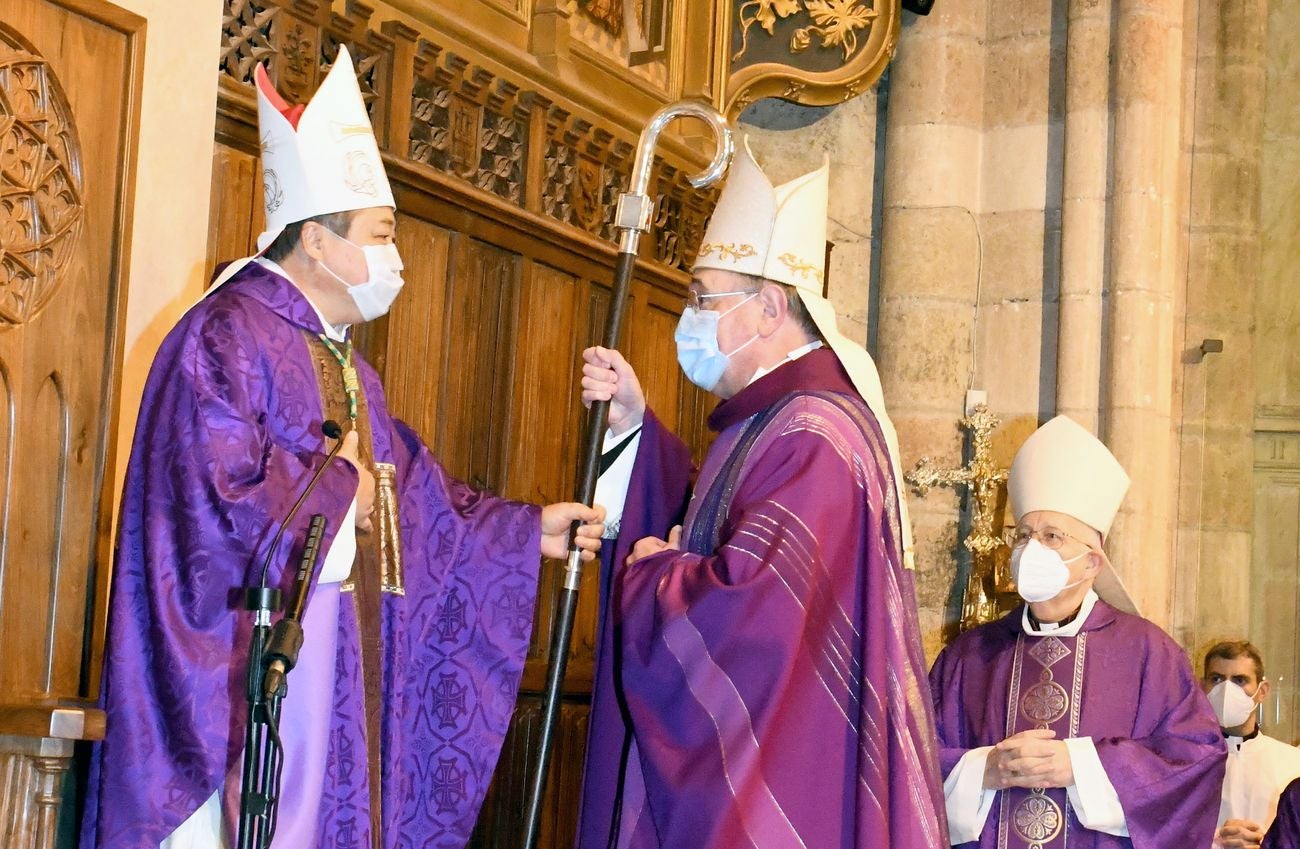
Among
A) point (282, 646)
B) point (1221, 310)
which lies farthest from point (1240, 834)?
point (282, 646)

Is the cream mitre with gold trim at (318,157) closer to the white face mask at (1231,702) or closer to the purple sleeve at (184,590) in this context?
the purple sleeve at (184,590)

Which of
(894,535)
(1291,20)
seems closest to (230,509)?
(894,535)

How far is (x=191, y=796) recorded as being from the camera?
3.52 meters

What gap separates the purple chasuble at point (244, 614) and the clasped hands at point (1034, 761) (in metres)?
1.44

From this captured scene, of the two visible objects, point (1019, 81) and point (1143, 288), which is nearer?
point (1143, 288)

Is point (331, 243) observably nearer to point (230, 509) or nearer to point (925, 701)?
point (230, 509)

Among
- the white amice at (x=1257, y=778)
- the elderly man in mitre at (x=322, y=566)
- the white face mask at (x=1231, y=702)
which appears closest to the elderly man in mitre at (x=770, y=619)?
the elderly man in mitre at (x=322, y=566)

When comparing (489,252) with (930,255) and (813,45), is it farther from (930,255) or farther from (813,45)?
(930,255)

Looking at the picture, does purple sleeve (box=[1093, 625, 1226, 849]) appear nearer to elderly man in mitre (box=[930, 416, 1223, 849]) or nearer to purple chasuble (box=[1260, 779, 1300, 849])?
elderly man in mitre (box=[930, 416, 1223, 849])

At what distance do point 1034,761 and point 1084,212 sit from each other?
3.99 m

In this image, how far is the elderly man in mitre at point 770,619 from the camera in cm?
370

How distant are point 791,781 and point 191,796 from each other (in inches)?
49.8

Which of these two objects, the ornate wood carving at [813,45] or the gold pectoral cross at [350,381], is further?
the ornate wood carving at [813,45]

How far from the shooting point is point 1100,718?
16.2 feet
